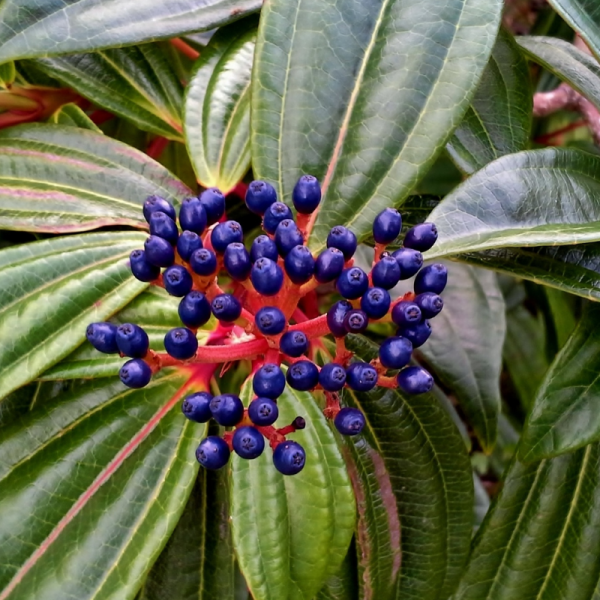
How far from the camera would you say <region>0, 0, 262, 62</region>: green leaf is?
1.80ft

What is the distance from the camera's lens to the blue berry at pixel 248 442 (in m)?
0.46

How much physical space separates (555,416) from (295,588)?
30cm

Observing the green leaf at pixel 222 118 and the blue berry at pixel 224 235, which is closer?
the blue berry at pixel 224 235

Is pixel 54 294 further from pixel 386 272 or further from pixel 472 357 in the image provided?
pixel 472 357

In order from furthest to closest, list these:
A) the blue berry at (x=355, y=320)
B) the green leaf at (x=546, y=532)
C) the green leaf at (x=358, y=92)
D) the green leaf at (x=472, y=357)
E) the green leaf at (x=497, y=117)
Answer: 1. the green leaf at (x=472, y=357)
2. the green leaf at (x=546, y=532)
3. the green leaf at (x=497, y=117)
4. the green leaf at (x=358, y=92)
5. the blue berry at (x=355, y=320)

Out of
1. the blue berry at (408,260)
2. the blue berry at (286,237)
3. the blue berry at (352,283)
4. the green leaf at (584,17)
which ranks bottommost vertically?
the blue berry at (352,283)

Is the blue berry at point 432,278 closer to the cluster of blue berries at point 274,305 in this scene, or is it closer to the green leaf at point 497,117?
the cluster of blue berries at point 274,305

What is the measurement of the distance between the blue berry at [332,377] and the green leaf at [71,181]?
290 millimetres

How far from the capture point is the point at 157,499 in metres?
0.57

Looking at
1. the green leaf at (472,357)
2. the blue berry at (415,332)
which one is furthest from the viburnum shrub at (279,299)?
the green leaf at (472,357)

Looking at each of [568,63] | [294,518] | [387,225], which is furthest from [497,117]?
[294,518]

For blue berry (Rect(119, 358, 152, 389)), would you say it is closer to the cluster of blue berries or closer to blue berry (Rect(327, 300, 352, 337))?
the cluster of blue berries

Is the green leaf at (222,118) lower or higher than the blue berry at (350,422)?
higher

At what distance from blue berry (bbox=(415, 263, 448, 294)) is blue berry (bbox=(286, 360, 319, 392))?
12cm
